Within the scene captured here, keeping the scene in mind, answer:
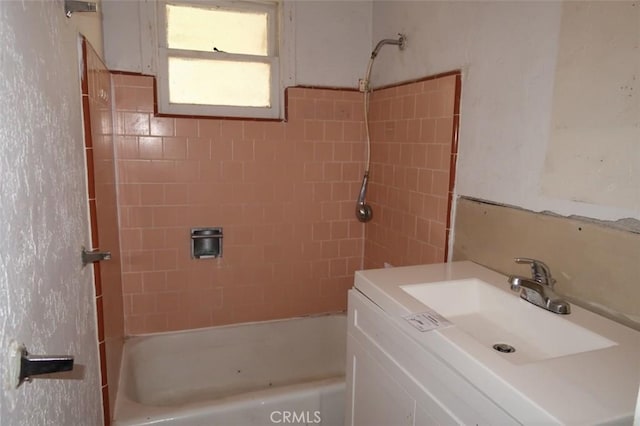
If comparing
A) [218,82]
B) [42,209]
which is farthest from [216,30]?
[42,209]

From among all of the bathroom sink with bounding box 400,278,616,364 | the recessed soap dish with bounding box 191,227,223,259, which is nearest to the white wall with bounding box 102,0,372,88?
the recessed soap dish with bounding box 191,227,223,259

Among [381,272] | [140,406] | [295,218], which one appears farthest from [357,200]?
[140,406]

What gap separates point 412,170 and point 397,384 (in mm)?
1074

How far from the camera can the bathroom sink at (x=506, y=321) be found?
102cm

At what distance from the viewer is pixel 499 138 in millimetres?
1421

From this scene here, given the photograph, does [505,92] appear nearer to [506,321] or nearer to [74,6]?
[506,321]

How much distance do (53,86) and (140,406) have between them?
1204 millimetres

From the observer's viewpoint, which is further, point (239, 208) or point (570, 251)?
point (239, 208)

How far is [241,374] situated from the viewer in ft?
7.23

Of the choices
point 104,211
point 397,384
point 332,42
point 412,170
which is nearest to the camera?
point 397,384

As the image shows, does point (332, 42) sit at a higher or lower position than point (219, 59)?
higher

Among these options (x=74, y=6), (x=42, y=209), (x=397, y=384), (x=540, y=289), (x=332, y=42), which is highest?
(x=332, y=42)

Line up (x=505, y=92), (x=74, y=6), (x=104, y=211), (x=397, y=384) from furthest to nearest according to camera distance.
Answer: (x=104, y=211) < (x=505, y=92) < (x=397, y=384) < (x=74, y=6)

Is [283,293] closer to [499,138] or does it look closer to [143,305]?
[143,305]
